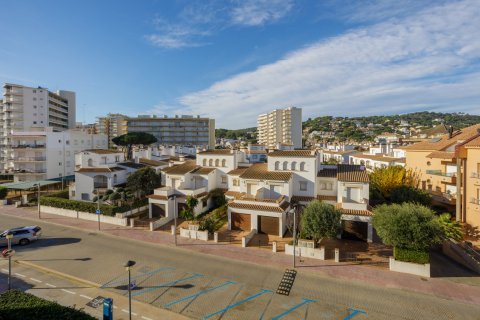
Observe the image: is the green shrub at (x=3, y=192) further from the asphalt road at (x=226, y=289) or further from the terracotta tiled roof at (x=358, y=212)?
the terracotta tiled roof at (x=358, y=212)

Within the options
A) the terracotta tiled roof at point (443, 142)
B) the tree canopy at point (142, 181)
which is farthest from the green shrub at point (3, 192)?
the terracotta tiled roof at point (443, 142)

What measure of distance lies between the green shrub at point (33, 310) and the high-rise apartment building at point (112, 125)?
402 ft

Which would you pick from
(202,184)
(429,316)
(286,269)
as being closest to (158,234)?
(202,184)

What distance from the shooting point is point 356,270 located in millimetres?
21766

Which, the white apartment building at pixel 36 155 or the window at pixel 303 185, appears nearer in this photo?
the window at pixel 303 185

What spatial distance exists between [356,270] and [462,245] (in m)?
12.4

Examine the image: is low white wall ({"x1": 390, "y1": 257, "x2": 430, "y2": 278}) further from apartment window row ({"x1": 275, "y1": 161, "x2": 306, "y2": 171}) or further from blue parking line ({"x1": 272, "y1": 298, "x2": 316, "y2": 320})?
apartment window row ({"x1": 275, "y1": 161, "x2": 306, "y2": 171})

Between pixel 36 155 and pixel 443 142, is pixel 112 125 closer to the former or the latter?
pixel 36 155

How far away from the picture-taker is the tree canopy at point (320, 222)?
23.9m

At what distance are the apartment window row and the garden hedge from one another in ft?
68.6

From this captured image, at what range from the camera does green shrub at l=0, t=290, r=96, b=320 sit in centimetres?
1187

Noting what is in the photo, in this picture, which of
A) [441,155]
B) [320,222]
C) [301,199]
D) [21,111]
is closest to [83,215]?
[301,199]

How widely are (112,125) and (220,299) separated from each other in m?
154

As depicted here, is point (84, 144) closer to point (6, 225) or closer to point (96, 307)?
point (6, 225)
